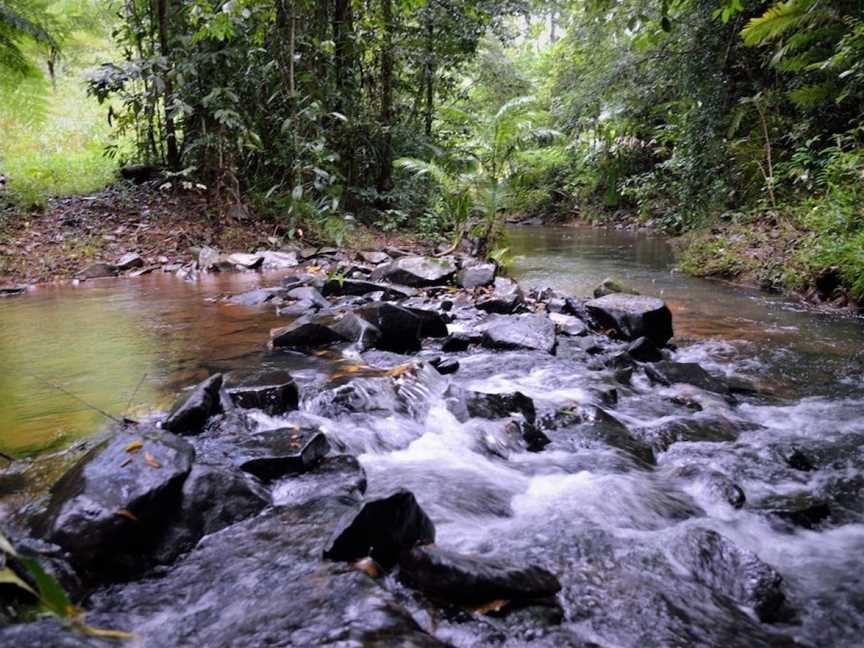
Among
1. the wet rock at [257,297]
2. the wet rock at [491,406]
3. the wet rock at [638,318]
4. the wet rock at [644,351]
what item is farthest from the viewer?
the wet rock at [257,297]

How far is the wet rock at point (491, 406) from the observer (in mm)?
3225

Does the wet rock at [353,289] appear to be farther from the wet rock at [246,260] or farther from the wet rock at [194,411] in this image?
the wet rock at [194,411]

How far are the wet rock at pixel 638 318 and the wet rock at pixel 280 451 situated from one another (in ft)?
9.98

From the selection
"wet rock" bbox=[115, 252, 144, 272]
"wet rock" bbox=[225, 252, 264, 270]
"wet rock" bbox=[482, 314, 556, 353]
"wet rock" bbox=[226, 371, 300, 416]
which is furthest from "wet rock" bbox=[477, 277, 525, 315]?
"wet rock" bbox=[115, 252, 144, 272]

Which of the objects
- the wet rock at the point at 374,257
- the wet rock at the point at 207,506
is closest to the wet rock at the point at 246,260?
the wet rock at the point at 374,257

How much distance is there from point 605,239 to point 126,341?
463 inches

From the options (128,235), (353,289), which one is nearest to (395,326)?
(353,289)

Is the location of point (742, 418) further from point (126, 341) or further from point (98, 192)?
point (98, 192)

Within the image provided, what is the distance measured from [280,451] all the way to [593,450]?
1508 millimetres

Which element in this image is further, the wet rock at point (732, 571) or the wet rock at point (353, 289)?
the wet rock at point (353, 289)

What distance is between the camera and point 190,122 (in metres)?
9.54

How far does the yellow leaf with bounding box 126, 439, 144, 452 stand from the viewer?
2.10m

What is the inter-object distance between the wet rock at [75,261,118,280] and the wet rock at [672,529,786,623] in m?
7.44

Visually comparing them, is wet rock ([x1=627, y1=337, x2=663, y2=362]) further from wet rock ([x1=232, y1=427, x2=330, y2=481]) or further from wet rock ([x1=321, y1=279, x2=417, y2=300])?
wet rock ([x1=232, y1=427, x2=330, y2=481])
